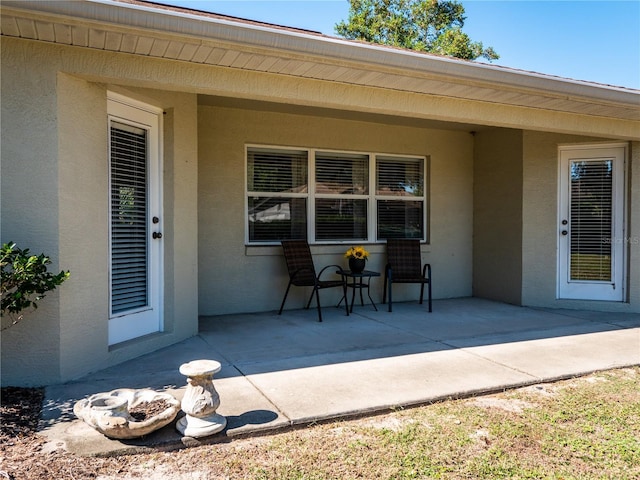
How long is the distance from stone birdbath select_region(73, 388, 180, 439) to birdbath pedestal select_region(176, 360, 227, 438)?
11 cm

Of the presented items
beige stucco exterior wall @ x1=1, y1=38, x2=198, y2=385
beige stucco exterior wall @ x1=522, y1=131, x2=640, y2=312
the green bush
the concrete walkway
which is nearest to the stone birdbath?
the concrete walkway

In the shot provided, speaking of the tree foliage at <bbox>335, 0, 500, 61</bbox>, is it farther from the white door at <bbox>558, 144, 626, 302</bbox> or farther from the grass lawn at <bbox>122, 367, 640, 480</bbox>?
the grass lawn at <bbox>122, 367, 640, 480</bbox>

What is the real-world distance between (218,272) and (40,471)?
376cm

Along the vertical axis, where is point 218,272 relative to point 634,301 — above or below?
above

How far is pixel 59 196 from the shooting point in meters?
3.44

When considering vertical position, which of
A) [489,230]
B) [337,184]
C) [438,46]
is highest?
[438,46]

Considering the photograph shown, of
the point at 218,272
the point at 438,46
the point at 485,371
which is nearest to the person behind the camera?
the point at 485,371

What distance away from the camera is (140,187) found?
176 inches

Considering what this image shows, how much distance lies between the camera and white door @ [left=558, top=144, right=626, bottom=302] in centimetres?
650

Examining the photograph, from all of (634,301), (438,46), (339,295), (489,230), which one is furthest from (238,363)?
(438,46)

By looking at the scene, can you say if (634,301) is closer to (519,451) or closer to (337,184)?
(337,184)

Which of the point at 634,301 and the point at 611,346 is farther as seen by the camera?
the point at 634,301

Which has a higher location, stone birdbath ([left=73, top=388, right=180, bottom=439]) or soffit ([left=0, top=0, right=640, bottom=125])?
soffit ([left=0, top=0, right=640, bottom=125])

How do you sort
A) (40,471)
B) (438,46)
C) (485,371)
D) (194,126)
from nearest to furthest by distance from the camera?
(40,471) → (485,371) → (194,126) → (438,46)
